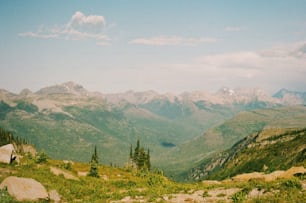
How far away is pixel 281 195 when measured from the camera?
27844 mm

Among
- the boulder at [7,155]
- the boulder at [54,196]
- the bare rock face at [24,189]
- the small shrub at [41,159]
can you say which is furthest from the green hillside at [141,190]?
the boulder at [7,155]

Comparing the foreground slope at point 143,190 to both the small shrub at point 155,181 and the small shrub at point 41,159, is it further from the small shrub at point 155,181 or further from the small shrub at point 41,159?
the small shrub at point 41,159

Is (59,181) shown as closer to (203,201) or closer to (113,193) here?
(113,193)

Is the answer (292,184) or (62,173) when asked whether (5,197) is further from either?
(292,184)

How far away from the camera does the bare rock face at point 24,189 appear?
105 ft

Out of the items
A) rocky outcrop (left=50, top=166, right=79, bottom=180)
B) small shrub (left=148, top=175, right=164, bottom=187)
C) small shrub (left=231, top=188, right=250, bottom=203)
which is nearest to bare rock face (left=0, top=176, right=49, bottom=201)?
rocky outcrop (left=50, top=166, right=79, bottom=180)

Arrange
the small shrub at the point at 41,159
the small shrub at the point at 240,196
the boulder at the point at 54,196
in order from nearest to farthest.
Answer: the small shrub at the point at 240,196 < the boulder at the point at 54,196 < the small shrub at the point at 41,159

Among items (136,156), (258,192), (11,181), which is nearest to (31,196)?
(11,181)

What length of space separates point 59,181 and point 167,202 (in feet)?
51.1

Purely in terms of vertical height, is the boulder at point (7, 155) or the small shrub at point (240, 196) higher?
the boulder at point (7, 155)

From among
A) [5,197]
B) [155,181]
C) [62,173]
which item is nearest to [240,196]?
[155,181]

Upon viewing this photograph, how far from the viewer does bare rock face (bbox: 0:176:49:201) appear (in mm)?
32031

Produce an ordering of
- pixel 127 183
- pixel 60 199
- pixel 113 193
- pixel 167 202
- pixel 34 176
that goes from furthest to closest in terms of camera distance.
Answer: pixel 127 183 < pixel 34 176 < pixel 113 193 < pixel 60 199 < pixel 167 202

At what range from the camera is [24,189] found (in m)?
33.0
